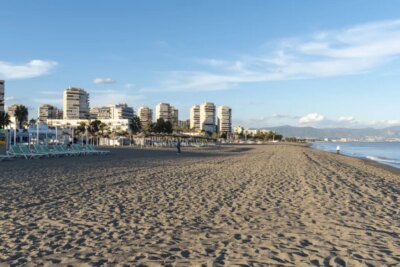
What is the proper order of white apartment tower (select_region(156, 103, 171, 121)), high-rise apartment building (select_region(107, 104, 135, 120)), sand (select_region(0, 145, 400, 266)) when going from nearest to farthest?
sand (select_region(0, 145, 400, 266)), high-rise apartment building (select_region(107, 104, 135, 120)), white apartment tower (select_region(156, 103, 171, 121))

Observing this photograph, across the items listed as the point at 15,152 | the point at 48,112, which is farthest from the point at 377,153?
the point at 48,112

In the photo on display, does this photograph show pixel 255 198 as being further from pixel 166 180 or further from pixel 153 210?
pixel 166 180

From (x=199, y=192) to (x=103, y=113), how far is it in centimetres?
17161

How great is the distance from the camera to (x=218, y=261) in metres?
4.41

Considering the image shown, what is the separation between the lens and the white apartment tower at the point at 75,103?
158 meters

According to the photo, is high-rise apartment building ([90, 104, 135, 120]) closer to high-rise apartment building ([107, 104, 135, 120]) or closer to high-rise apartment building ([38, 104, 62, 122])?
high-rise apartment building ([107, 104, 135, 120])

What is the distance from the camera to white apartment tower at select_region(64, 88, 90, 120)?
158 m

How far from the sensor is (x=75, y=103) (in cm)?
16050

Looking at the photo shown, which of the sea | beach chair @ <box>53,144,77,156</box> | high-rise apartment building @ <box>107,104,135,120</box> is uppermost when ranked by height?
high-rise apartment building @ <box>107,104,135,120</box>

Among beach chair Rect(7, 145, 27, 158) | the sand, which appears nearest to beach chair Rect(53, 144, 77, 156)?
beach chair Rect(7, 145, 27, 158)

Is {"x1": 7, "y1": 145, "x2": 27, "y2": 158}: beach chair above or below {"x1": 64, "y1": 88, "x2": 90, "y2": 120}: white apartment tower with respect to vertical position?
below

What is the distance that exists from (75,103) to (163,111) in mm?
45357

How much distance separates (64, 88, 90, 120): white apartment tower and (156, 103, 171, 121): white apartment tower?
3804cm

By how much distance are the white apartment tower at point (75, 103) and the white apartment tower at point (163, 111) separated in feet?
125
